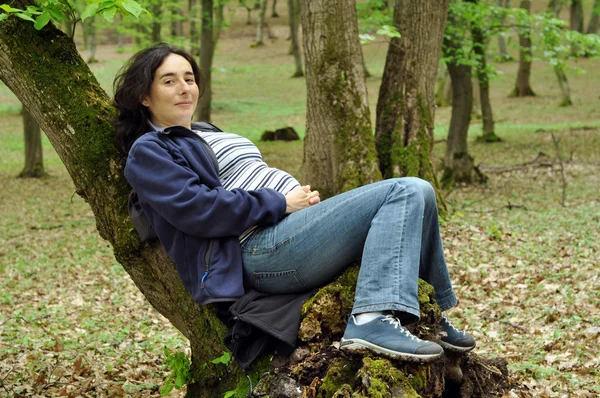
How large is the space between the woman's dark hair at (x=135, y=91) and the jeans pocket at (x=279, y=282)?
3.57 ft

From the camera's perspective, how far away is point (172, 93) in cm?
346

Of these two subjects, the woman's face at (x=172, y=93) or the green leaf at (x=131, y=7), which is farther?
the woman's face at (x=172, y=93)

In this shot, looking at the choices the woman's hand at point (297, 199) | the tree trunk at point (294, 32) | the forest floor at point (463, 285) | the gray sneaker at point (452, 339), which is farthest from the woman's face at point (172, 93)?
the tree trunk at point (294, 32)

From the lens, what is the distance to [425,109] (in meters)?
8.78

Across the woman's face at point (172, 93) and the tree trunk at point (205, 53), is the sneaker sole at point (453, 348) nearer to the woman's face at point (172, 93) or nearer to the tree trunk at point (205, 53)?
the woman's face at point (172, 93)

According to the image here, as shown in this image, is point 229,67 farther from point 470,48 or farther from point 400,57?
point 400,57

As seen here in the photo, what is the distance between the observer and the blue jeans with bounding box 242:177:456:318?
2.91 m

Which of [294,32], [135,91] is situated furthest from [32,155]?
[294,32]

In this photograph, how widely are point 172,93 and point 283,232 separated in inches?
→ 39.9

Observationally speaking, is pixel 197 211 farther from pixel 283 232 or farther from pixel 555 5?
pixel 555 5

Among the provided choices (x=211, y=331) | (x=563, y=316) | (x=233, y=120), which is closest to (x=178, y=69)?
(x=211, y=331)

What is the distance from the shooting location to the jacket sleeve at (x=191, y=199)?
9.96ft

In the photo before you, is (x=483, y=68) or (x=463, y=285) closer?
(x=463, y=285)

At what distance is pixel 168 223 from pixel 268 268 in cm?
57
